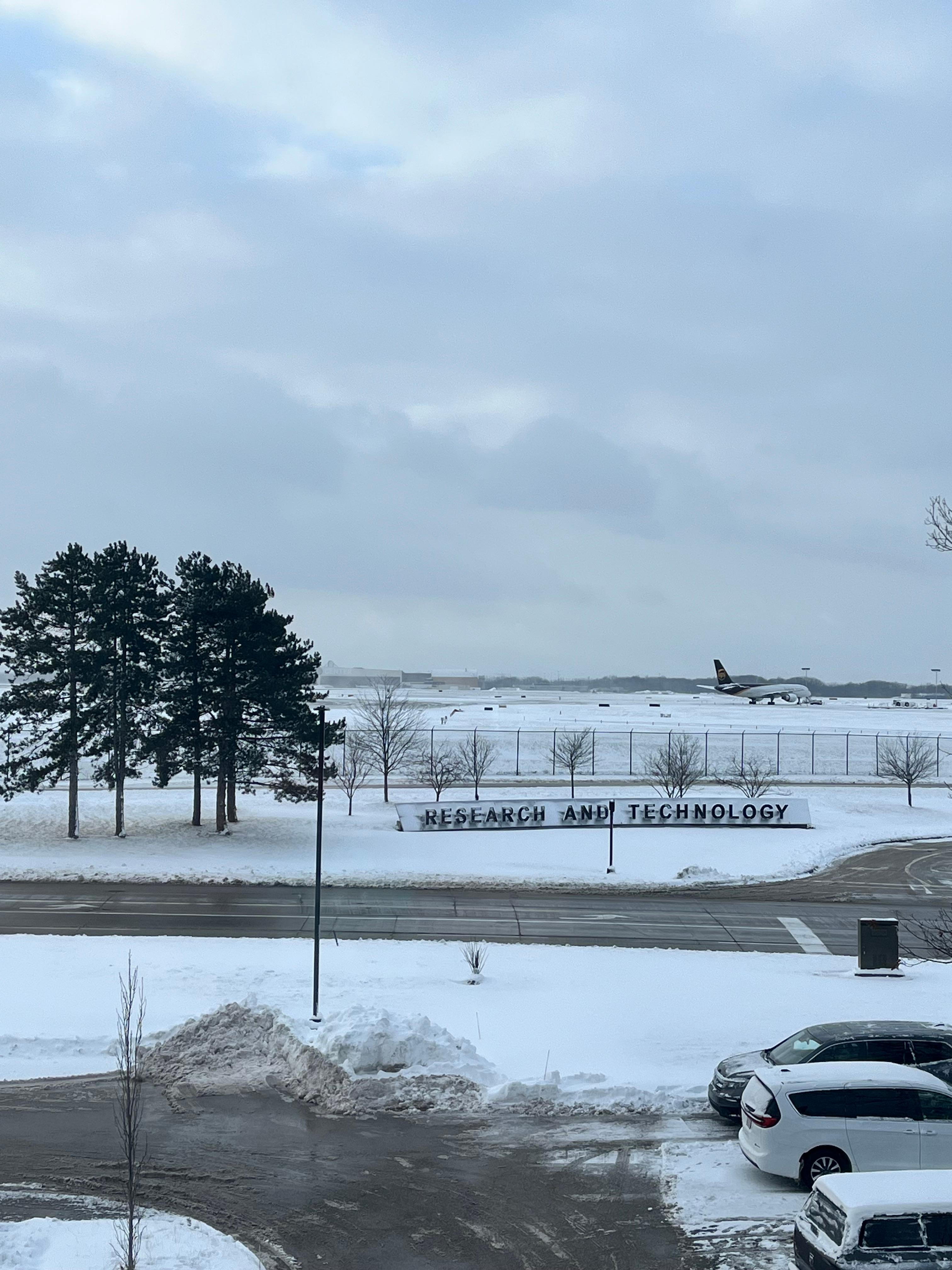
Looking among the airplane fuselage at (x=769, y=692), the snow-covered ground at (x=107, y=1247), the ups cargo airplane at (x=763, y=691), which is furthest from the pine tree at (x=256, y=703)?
the airplane fuselage at (x=769, y=692)

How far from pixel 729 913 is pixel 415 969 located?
13486mm

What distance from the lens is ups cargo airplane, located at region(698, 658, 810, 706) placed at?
5098 inches

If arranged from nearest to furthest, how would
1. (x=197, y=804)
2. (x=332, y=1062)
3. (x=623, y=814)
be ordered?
(x=332, y=1062)
(x=197, y=804)
(x=623, y=814)

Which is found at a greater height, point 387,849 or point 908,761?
point 908,761

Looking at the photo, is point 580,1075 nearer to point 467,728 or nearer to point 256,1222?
point 256,1222

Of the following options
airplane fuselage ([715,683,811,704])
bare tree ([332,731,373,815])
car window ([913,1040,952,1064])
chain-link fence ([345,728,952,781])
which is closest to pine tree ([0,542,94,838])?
bare tree ([332,731,373,815])

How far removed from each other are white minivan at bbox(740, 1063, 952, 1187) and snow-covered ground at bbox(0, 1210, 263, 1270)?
5884 mm

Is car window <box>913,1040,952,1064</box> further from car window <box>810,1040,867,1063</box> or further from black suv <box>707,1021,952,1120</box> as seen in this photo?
car window <box>810,1040,867,1063</box>

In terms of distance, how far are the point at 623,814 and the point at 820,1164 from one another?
36190 mm

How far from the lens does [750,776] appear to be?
63.5 metres

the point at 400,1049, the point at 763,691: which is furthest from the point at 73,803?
the point at 763,691

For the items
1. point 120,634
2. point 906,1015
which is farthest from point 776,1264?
point 120,634

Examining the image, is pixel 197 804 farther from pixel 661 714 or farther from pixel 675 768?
pixel 661 714

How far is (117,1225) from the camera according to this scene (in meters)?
10.7
